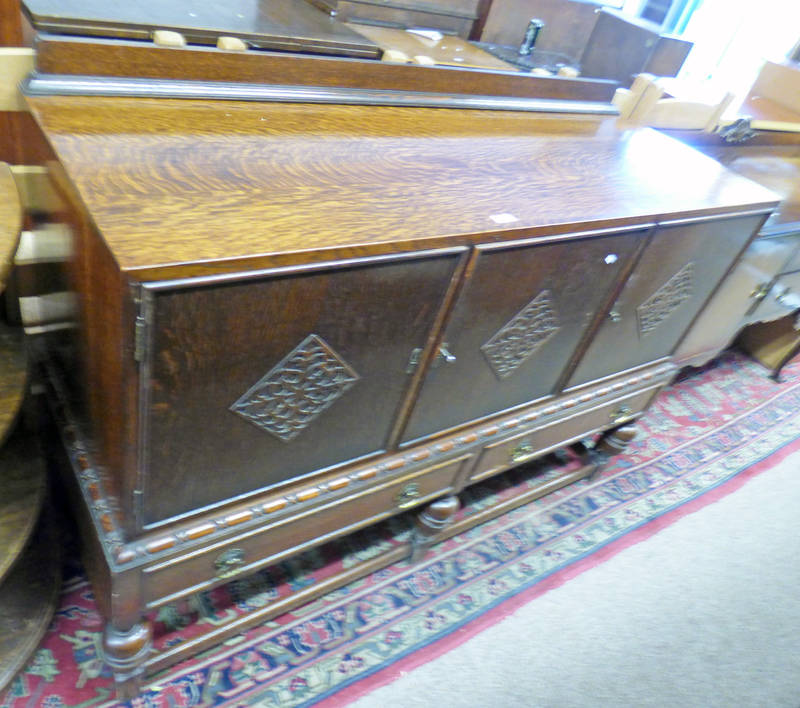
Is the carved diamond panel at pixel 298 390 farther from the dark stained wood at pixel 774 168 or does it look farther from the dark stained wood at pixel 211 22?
the dark stained wood at pixel 774 168

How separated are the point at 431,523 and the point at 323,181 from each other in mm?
761

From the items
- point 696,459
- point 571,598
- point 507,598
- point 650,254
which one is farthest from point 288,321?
point 696,459

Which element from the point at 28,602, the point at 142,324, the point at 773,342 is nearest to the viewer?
the point at 142,324

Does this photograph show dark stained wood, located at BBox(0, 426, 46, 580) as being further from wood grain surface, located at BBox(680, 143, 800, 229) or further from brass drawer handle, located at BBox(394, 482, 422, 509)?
wood grain surface, located at BBox(680, 143, 800, 229)

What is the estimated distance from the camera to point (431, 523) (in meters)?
1.23

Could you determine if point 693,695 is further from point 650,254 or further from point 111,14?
point 111,14

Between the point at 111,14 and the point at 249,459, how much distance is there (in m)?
0.60

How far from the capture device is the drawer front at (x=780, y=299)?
5.70ft

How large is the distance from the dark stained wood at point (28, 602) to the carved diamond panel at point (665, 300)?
3.88 ft

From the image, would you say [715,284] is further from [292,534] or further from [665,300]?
[292,534]

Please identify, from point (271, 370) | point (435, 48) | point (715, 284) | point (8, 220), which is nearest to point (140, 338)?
point (271, 370)

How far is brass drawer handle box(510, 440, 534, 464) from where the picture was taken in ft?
4.03

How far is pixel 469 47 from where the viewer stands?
1.22 m

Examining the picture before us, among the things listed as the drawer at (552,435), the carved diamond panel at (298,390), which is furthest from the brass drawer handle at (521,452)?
the carved diamond panel at (298,390)
